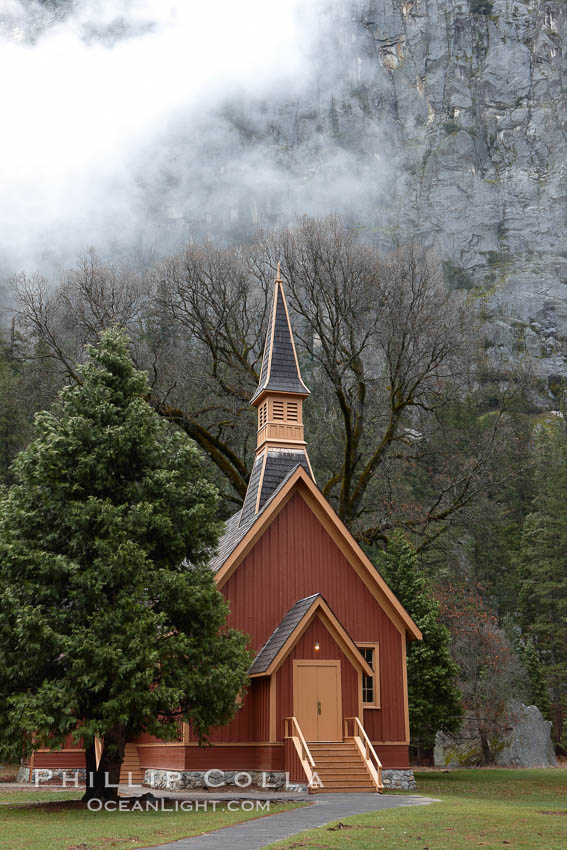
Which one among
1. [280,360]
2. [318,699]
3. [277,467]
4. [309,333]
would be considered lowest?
[318,699]

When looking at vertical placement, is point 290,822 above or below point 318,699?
below

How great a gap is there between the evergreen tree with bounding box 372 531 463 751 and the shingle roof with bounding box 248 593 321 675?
31.6 feet

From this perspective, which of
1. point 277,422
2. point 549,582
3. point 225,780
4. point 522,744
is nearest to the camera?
point 225,780

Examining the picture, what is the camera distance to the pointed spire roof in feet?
86.4

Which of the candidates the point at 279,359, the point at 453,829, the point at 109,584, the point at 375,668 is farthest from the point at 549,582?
the point at 453,829

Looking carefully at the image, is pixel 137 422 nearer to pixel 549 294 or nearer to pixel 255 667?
pixel 255 667

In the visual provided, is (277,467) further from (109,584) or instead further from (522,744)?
(522,744)

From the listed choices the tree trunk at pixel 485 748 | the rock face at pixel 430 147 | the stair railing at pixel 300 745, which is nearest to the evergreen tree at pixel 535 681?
the tree trunk at pixel 485 748

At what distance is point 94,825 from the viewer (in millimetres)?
12141

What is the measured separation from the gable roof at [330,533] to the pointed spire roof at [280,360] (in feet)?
13.1

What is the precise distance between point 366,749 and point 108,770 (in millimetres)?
7248

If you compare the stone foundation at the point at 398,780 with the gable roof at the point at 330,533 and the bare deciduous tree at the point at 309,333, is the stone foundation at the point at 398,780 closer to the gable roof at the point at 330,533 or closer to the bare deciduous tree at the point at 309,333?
the gable roof at the point at 330,533

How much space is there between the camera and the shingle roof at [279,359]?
26.4 metres

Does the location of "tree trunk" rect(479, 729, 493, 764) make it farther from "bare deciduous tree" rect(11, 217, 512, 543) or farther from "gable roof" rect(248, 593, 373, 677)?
"gable roof" rect(248, 593, 373, 677)
